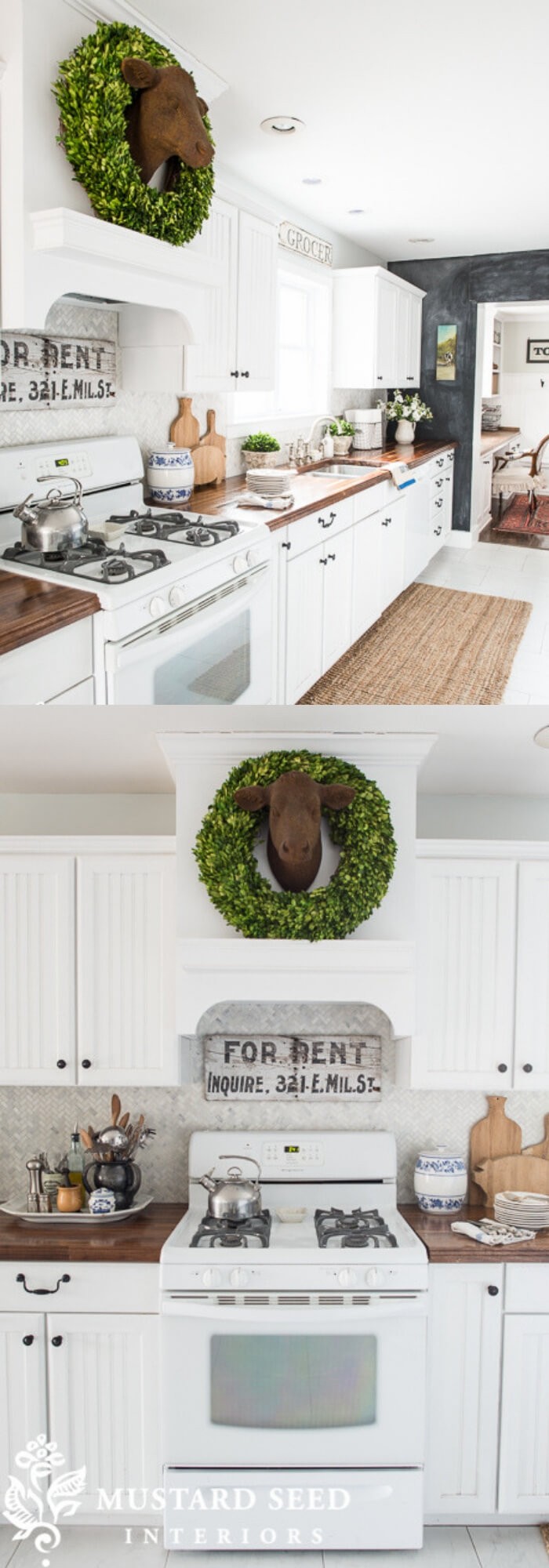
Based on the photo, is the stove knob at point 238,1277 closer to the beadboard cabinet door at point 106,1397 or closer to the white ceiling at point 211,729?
the beadboard cabinet door at point 106,1397

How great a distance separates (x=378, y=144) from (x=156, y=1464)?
10.9 feet

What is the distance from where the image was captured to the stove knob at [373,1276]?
2979 mm

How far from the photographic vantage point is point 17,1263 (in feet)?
10.3

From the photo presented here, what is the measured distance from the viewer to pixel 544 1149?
141 inches

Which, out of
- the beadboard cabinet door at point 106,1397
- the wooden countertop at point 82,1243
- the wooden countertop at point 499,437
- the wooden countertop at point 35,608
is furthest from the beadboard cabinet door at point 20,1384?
the wooden countertop at point 499,437

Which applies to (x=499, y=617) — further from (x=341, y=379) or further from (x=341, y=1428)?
(x=341, y=1428)

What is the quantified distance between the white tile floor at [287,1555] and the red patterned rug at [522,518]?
2.82 meters

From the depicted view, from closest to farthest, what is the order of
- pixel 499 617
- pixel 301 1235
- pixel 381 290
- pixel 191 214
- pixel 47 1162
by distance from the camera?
1. pixel 381 290
2. pixel 499 617
3. pixel 191 214
4. pixel 301 1235
5. pixel 47 1162

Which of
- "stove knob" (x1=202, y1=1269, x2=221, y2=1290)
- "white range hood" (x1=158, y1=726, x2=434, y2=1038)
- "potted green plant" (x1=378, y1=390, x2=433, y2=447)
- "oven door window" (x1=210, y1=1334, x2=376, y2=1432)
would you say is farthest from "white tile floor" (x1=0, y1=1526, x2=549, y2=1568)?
"potted green plant" (x1=378, y1=390, x2=433, y2=447)

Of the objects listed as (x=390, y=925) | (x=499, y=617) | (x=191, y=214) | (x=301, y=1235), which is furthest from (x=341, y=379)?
(x=301, y=1235)

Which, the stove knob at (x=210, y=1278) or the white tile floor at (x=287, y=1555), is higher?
the stove knob at (x=210, y=1278)

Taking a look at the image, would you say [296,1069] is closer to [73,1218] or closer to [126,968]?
[126,968]

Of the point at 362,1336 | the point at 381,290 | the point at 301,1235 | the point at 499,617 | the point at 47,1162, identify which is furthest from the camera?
the point at 47,1162

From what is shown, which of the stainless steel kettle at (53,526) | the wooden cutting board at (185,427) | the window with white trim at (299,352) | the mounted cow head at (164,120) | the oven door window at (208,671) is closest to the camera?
the mounted cow head at (164,120)
